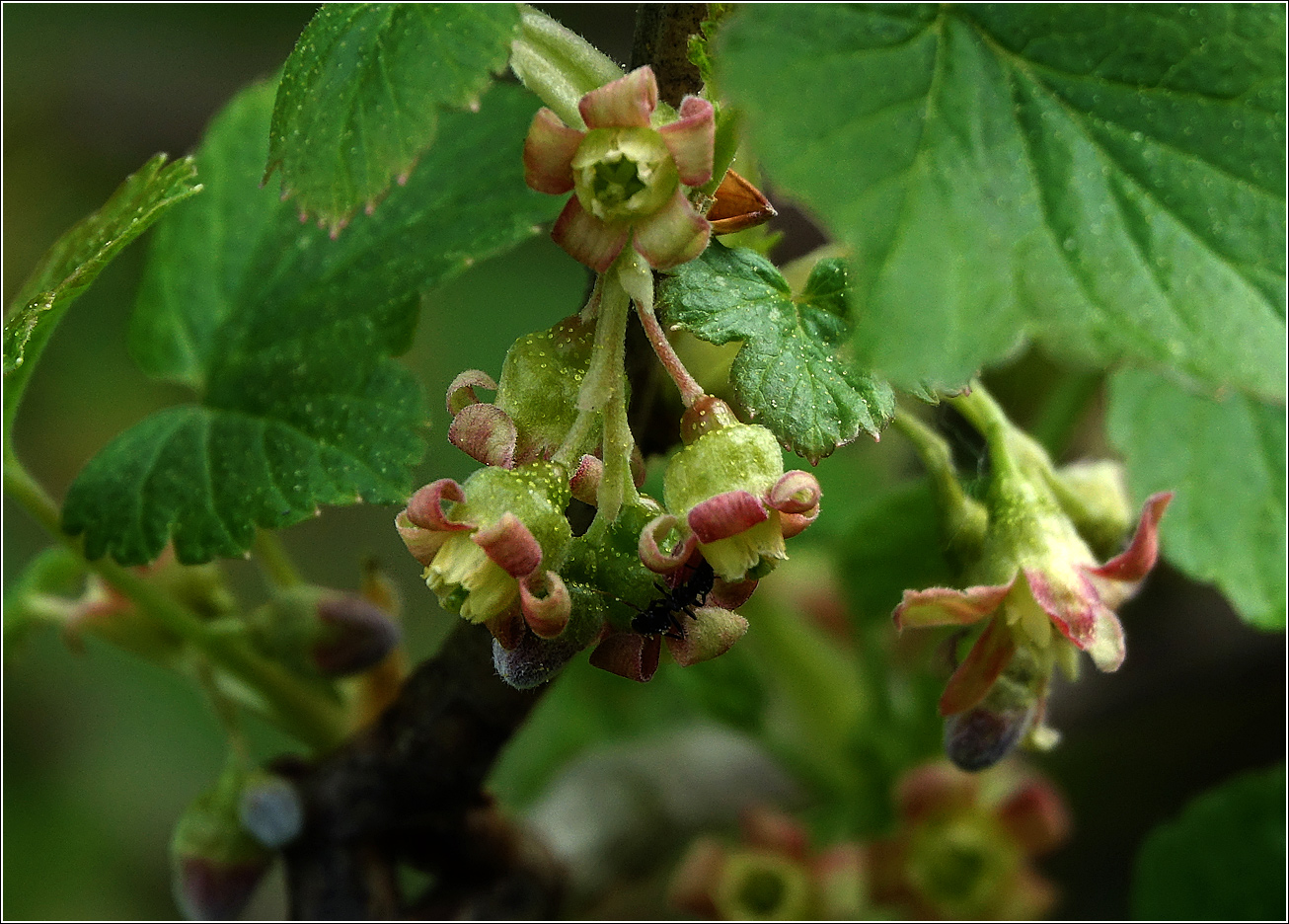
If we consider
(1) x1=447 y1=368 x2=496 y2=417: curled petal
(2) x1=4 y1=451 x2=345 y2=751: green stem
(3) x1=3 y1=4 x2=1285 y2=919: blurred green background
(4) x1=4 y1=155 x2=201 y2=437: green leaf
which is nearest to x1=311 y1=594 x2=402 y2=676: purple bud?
(2) x1=4 y1=451 x2=345 y2=751: green stem

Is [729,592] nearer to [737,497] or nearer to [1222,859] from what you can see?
[737,497]

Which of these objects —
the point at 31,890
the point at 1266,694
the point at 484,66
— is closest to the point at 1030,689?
the point at 484,66

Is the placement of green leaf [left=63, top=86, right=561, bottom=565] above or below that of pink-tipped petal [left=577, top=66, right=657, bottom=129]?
below

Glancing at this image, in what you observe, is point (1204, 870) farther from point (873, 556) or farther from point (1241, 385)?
point (1241, 385)

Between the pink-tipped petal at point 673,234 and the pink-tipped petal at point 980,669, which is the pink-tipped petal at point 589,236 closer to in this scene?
the pink-tipped petal at point 673,234

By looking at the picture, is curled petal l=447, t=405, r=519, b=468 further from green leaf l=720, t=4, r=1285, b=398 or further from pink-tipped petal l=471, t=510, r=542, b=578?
green leaf l=720, t=4, r=1285, b=398

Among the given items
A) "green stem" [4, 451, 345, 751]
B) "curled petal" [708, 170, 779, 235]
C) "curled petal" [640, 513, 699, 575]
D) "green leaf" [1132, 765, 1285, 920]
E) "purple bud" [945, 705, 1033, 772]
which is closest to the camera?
"curled petal" [640, 513, 699, 575]
